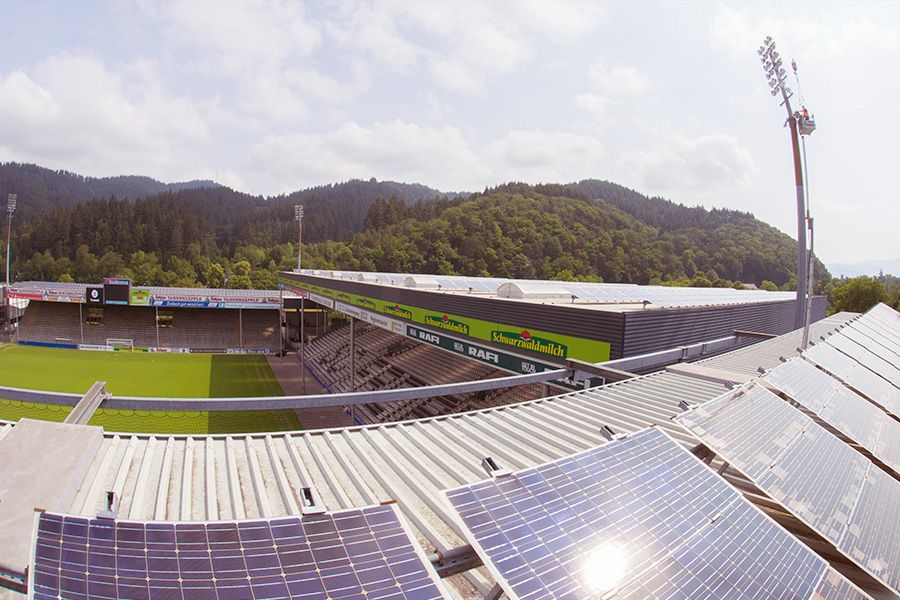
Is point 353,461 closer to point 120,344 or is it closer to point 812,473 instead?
point 812,473

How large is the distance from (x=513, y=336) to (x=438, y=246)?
5899cm

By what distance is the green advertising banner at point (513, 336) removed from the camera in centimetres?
894

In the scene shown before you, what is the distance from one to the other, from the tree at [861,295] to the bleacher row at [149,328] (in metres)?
56.5

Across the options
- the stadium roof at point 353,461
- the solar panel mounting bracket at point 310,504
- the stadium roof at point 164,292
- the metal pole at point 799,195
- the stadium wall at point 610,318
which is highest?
the metal pole at point 799,195

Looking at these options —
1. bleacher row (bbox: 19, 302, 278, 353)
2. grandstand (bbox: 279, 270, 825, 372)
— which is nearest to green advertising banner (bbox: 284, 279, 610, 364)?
grandstand (bbox: 279, 270, 825, 372)

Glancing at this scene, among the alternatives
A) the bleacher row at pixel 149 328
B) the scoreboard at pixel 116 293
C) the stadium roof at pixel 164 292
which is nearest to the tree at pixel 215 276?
the bleacher row at pixel 149 328

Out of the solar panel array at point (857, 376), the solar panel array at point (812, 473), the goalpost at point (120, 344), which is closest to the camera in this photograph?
the solar panel array at point (812, 473)

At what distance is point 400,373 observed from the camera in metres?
19.1

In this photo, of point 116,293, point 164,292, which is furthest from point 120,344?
point 164,292

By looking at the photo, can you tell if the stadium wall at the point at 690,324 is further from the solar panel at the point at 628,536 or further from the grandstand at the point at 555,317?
the solar panel at the point at 628,536

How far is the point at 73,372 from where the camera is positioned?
2567cm

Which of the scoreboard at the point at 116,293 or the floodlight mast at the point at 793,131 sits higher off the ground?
the floodlight mast at the point at 793,131

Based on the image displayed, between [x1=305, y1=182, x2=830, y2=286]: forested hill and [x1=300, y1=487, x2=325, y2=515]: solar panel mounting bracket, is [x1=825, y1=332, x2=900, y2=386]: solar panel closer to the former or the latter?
[x1=300, y1=487, x2=325, y2=515]: solar panel mounting bracket

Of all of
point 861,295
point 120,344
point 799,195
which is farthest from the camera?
point 861,295
